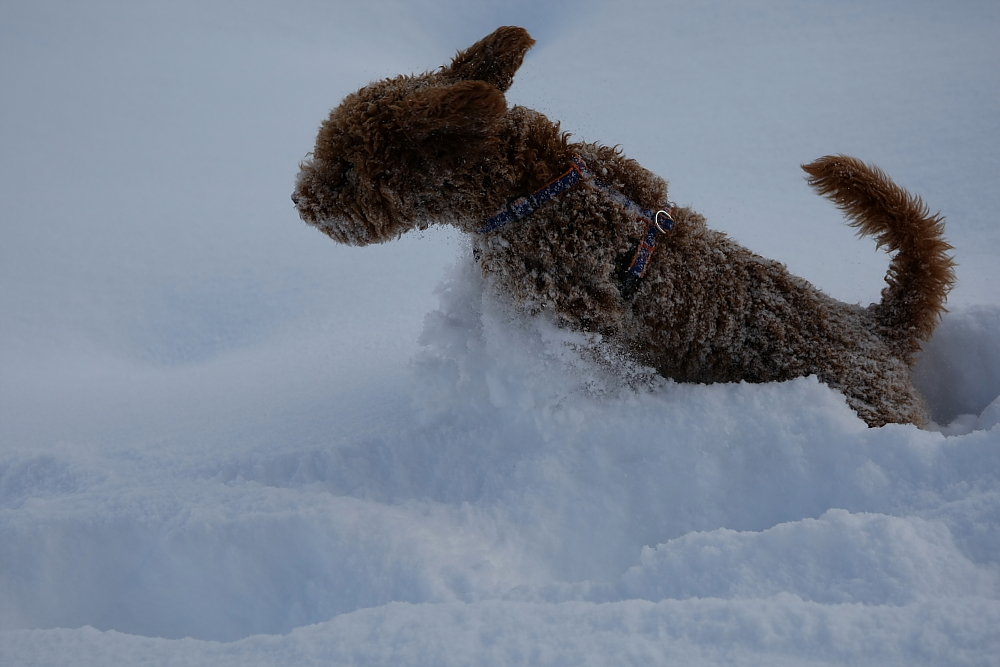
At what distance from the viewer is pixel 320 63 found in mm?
8398

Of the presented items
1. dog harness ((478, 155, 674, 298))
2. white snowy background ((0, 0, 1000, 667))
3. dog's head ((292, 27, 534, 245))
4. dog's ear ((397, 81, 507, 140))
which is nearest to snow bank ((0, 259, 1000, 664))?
white snowy background ((0, 0, 1000, 667))

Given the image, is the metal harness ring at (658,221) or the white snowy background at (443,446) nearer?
the white snowy background at (443,446)

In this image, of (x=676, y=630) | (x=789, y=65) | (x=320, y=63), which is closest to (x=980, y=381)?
(x=676, y=630)

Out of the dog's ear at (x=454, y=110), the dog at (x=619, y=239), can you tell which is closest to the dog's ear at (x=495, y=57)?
the dog at (x=619, y=239)

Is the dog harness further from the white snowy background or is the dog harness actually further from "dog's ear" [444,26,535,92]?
"dog's ear" [444,26,535,92]

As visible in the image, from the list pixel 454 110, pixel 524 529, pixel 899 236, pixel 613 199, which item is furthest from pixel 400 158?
pixel 899 236

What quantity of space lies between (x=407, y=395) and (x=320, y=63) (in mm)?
7023

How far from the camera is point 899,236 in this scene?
7.87ft

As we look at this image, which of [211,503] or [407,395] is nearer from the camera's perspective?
[211,503]

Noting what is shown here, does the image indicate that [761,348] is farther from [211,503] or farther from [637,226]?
[211,503]

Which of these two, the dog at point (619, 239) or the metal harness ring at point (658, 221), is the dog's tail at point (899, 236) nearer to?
the dog at point (619, 239)

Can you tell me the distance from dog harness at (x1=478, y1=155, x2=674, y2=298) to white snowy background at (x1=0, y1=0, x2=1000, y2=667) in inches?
12.9

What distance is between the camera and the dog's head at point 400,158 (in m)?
2.07

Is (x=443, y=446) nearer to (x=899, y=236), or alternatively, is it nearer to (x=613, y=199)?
(x=613, y=199)
